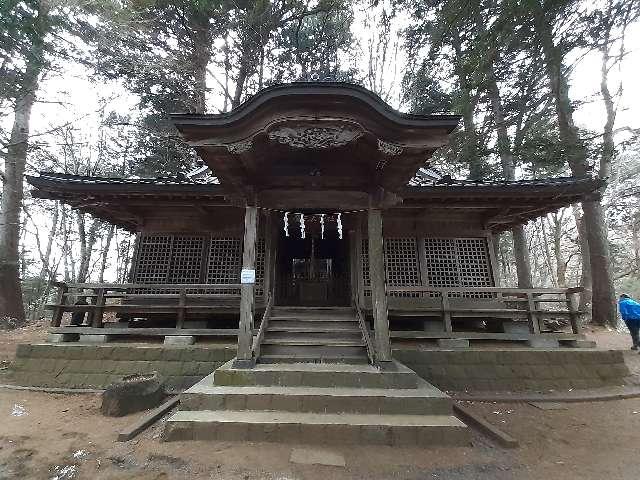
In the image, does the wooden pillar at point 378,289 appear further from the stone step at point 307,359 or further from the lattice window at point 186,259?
the lattice window at point 186,259

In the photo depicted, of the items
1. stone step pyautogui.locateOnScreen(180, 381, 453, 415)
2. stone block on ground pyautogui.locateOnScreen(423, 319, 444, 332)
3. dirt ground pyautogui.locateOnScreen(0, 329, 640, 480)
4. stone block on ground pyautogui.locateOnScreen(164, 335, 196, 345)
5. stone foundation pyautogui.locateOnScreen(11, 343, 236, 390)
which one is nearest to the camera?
dirt ground pyautogui.locateOnScreen(0, 329, 640, 480)

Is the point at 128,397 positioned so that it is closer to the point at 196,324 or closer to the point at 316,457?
the point at 196,324

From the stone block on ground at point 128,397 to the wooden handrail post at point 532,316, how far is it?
8022 millimetres

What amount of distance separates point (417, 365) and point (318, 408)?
317cm

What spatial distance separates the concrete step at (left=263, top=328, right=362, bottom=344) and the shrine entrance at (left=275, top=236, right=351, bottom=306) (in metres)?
5.11

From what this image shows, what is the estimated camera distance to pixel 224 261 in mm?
8914

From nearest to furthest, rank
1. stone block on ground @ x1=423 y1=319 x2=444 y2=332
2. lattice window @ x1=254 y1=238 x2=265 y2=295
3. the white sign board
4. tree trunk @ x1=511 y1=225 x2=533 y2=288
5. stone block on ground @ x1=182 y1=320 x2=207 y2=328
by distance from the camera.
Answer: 1. the white sign board
2. stone block on ground @ x1=423 y1=319 x2=444 y2=332
3. stone block on ground @ x1=182 y1=320 x2=207 y2=328
4. lattice window @ x1=254 y1=238 x2=265 y2=295
5. tree trunk @ x1=511 y1=225 x2=533 y2=288

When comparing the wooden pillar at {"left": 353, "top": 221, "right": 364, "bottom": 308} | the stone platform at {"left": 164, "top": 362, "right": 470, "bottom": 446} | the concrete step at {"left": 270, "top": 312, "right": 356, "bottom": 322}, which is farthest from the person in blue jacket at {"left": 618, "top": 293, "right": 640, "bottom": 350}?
the stone platform at {"left": 164, "top": 362, "right": 470, "bottom": 446}

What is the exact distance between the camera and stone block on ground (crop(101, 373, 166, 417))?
17.0 feet

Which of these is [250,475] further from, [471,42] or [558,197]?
[471,42]

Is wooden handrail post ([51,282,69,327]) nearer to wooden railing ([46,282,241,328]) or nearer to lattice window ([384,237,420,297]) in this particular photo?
wooden railing ([46,282,241,328])

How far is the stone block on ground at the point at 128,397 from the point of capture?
518cm

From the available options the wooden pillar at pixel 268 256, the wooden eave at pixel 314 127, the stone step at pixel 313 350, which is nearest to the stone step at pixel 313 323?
the stone step at pixel 313 350

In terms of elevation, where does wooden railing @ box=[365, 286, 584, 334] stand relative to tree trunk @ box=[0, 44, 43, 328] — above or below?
below
